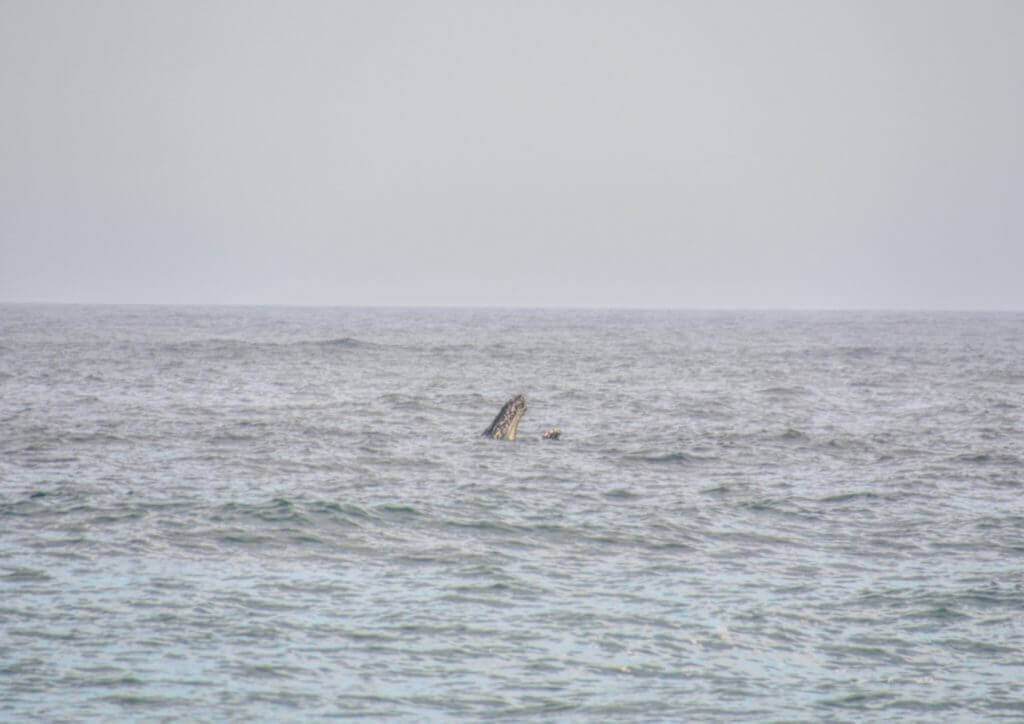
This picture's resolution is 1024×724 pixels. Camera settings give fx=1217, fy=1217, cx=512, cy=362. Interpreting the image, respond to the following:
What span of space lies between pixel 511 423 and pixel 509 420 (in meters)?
0.11

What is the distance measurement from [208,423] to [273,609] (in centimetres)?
1923

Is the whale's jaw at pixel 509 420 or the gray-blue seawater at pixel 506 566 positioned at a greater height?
the whale's jaw at pixel 509 420

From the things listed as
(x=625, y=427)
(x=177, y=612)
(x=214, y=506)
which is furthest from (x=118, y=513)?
(x=625, y=427)

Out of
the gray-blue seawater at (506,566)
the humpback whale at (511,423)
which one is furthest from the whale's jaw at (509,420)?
the gray-blue seawater at (506,566)

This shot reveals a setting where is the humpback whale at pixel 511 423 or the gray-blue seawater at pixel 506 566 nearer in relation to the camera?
the gray-blue seawater at pixel 506 566

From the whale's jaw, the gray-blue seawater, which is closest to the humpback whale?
the whale's jaw

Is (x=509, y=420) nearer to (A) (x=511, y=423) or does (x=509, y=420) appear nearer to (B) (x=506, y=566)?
(A) (x=511, y=423)

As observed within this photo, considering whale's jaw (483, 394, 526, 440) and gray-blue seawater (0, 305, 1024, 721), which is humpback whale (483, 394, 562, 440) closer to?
whale's jaw (483, 394, 526, 440)

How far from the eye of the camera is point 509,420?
95.8 feet

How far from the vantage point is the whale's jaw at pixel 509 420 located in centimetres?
2878

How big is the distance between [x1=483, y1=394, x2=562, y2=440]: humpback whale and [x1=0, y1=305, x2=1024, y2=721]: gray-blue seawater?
1.62 ft

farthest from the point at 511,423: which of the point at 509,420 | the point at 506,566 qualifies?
the point at 506,566

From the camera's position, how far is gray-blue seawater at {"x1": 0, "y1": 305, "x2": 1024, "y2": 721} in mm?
11250

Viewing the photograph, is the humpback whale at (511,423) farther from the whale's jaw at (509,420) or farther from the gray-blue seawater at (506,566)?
the gray-blue seawater at (506,566)
